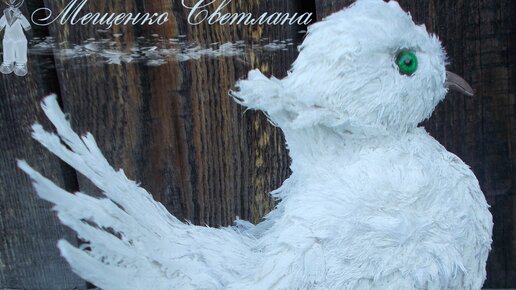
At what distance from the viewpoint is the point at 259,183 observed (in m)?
1.07

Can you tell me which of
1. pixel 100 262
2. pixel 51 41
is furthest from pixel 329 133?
pixel 51 41

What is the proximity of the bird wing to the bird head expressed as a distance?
20 centimetres

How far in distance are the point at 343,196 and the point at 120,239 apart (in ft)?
0.94

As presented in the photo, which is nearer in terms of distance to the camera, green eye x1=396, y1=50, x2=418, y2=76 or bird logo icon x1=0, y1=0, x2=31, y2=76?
green eye x1=396, y1=50, x2=418, y2=76

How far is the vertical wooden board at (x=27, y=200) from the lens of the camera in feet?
3.48

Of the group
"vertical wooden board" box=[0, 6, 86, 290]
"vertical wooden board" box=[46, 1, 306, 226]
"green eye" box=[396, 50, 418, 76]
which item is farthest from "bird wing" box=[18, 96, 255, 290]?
"vertical wooden board" box=[0, 6, 86, 290]

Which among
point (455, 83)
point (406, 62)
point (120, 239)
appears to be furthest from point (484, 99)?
point (120, 239)

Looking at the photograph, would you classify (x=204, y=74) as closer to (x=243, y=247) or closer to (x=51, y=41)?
(x=51, y=41)

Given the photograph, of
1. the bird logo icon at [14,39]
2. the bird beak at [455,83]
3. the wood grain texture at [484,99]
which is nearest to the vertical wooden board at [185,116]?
the bird logo icon at [14,39]

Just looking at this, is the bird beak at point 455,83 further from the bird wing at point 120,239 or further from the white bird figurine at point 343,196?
the bird wing at point 120,239

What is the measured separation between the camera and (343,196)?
574 mm

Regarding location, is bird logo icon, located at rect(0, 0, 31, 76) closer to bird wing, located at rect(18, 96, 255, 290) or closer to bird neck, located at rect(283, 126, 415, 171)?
bird wing, located at rect(18, 96, 255, 290)

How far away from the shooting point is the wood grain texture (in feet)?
3.16

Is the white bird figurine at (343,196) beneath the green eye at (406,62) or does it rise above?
beneath
